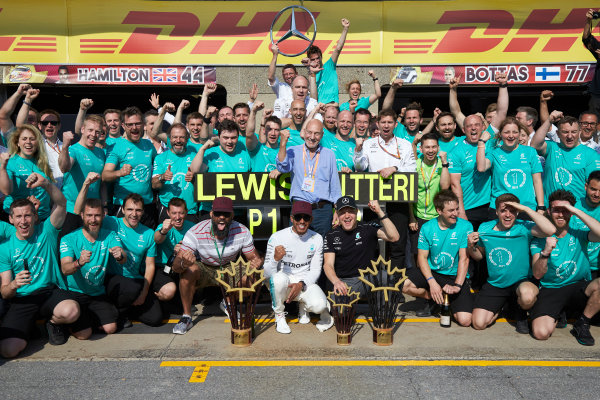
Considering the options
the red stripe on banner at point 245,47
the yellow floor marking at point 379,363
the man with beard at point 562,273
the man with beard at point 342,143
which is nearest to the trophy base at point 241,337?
the yellow floor marking at point 379,363

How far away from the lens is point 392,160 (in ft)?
22.6

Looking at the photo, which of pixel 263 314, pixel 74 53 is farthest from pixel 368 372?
pixel 74 53

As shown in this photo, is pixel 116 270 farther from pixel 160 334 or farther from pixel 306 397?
pixel 306 397

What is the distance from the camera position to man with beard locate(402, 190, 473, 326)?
5.97 meters

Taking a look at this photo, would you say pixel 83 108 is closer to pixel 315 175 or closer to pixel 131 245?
pixel 131 245

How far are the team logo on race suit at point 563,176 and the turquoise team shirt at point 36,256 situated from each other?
21.0 feet

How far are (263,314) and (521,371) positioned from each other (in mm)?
3027

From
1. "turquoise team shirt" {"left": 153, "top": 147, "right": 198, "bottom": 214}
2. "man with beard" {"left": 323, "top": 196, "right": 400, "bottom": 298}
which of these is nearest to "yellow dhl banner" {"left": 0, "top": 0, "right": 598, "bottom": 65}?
"turquoise team shirt" {"left": 153, "top": 147, "right": 198, "bottom": 214}

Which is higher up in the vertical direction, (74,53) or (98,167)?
(74,53)

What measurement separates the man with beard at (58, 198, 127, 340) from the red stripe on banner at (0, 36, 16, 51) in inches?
307

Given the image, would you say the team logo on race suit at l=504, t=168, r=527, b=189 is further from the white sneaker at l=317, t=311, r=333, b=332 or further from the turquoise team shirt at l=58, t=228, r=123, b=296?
the turquoise team shirt at l=58, t=228, r=123, b=296

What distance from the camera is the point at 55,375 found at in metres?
4.61

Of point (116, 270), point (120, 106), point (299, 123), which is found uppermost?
point (120, 106)

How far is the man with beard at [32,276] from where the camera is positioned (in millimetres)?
5168
